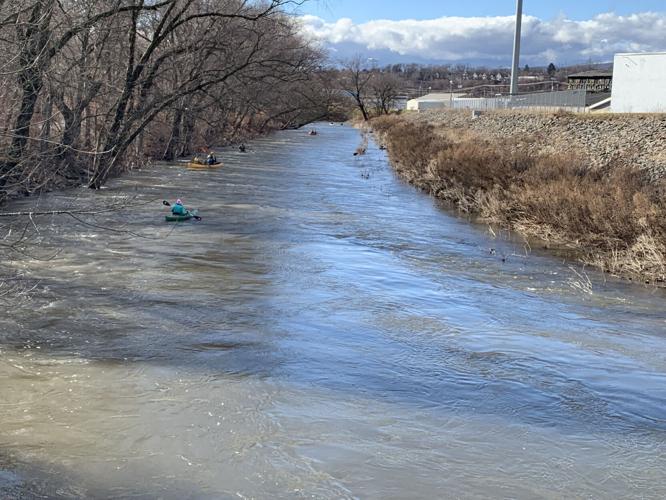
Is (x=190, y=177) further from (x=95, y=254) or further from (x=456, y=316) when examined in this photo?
(x=456, y=316)

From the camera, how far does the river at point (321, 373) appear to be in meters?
5.44

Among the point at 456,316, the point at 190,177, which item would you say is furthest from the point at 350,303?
the point at 190,177

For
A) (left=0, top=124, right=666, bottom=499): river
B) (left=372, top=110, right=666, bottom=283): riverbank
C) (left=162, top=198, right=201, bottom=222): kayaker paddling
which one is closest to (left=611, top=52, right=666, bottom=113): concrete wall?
(left=372, top=110, right=666, bottom=283): riverbank

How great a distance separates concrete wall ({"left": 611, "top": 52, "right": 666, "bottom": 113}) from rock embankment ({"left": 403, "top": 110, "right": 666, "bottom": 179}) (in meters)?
6.39

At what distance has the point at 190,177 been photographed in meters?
26.3

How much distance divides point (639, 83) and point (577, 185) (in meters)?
29.9

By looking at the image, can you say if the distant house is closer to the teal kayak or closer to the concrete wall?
the concrete wall

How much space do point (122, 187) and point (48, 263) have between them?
11337mm

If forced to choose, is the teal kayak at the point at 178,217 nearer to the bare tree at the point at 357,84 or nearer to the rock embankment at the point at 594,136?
the rock embankment at the point at 594,136

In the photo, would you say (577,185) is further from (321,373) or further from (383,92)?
(383,92)

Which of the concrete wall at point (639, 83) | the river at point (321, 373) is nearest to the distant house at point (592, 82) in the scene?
the concrete wall at point (639, 83)

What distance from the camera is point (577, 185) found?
16.1 m

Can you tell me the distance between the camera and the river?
544 cm

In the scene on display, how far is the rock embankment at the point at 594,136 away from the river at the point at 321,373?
7659 millimetres
